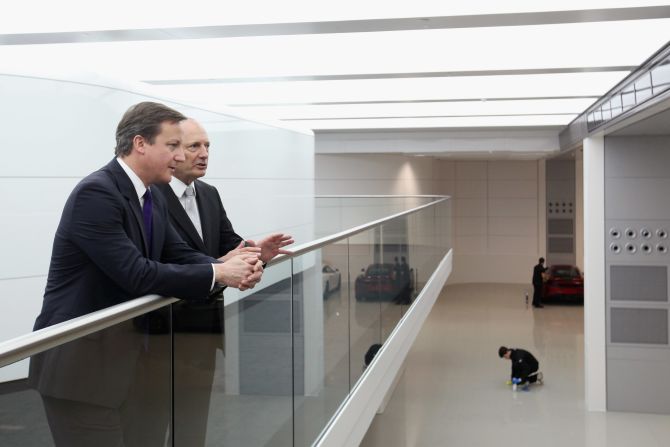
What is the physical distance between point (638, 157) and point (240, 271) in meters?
9.40

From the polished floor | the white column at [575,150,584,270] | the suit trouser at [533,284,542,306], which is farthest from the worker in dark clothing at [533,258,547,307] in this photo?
the white column at [575,150,584,270]

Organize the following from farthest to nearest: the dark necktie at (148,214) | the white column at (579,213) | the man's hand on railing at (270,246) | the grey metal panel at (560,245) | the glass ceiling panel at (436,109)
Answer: the grey metal panel at (560,245) → the white column at (579,213) → the glass ceiling panel at (436,109) → the man's hand on railing at (270,246) → the dark necktie at (148,214)

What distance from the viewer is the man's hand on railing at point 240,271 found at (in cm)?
234

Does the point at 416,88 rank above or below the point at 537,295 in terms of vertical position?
above

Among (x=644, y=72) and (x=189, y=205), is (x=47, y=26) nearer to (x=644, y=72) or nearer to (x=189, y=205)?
(x=189, y=205)

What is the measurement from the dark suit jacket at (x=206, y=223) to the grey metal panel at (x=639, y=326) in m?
8.63

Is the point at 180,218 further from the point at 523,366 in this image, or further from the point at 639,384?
the point at 523,366

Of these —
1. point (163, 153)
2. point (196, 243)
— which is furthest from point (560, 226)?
point (163, 153)

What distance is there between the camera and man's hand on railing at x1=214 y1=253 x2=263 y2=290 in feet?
7.66

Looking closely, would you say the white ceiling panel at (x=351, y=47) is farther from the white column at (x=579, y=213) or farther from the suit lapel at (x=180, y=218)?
A: the white column at (x=579, y=213)

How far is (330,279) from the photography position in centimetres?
452

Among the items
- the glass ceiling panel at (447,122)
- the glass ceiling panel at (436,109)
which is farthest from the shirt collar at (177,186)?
the glass ceiling panel at (447,122)

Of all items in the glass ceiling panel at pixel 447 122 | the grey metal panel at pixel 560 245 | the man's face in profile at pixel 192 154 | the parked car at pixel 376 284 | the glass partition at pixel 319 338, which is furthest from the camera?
the grey metal panel at pixel 560 245

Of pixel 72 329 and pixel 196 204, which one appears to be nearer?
pixel 72 329
